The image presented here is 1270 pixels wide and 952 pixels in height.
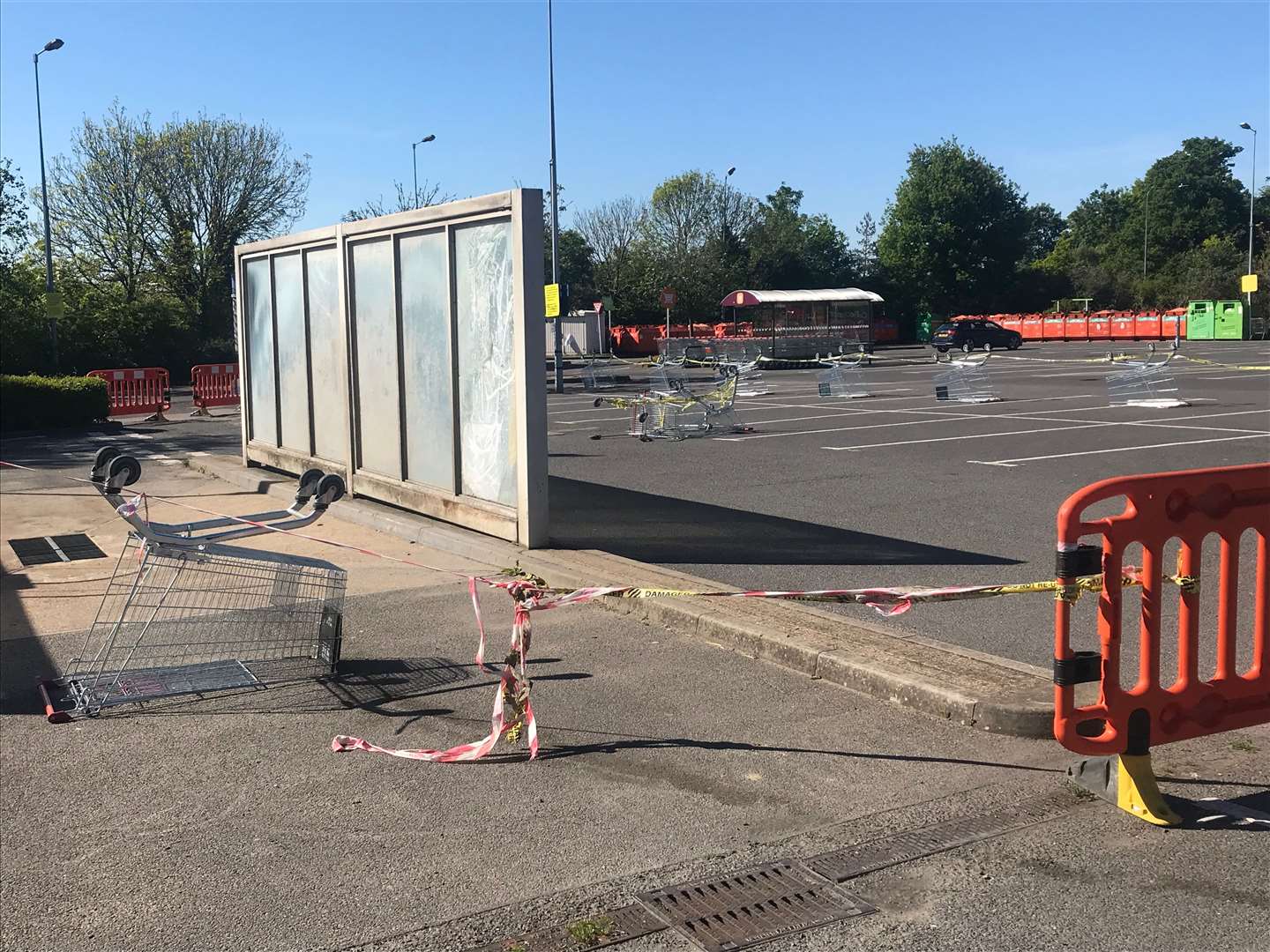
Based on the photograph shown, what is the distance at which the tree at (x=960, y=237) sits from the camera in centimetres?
8044

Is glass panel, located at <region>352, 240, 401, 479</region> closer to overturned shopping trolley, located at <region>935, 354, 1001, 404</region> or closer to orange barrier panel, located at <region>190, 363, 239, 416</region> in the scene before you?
orange barrier panel, located at <region>190, 363, 239, 416</region>

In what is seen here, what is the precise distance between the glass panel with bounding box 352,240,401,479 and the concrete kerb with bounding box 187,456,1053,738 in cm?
236

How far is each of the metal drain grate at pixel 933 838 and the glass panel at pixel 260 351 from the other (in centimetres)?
1144

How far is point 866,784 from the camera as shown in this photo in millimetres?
4844

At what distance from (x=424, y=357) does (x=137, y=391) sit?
60.5 ft

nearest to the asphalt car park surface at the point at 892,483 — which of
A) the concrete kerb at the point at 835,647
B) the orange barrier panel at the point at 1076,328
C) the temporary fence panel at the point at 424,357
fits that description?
the concrete kerb at the point at 835,647

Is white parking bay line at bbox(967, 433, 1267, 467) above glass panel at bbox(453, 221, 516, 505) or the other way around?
the other way around

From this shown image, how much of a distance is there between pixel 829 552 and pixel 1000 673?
3.78 meters

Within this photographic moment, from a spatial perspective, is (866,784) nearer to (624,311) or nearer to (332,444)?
Result: (332,444)

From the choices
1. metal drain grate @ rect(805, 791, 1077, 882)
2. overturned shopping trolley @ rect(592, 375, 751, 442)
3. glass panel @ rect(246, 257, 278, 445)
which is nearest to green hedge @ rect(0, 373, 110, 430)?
glass panel @ rect(246, 257, 278, 445)

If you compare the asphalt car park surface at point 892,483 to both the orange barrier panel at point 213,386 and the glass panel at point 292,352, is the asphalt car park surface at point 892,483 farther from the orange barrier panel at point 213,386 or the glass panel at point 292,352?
the orange barrier panel at point 213,386

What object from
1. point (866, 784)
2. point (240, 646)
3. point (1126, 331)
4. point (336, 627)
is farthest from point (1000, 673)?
point (1126, 331)

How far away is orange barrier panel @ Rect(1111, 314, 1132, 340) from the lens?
6259 cm

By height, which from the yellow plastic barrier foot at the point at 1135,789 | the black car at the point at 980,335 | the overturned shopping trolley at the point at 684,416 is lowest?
the yellow plastic barrier foot at the point at 1135,789
